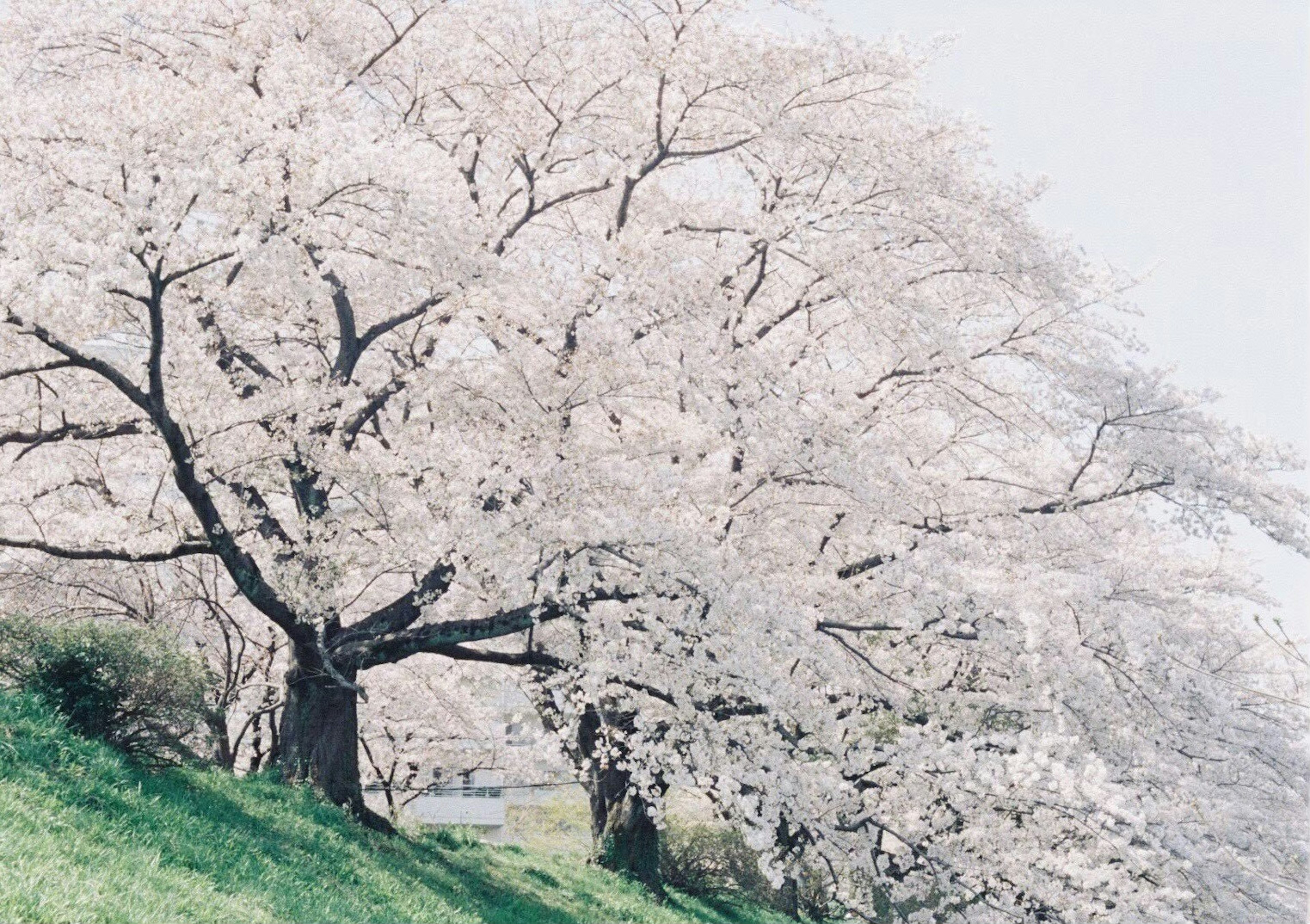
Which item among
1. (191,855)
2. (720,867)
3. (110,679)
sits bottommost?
(191,855)

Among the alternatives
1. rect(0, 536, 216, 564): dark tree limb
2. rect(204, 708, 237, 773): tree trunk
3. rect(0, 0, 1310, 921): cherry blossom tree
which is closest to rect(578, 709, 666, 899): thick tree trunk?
rect(0, 0, 1310, 921): cherry blossom tree

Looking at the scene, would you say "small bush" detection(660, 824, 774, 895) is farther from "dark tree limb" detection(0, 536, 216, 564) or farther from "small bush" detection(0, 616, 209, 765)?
"small bush" detection(0, 616, 209, 765)

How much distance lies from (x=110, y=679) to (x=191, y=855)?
2189mm

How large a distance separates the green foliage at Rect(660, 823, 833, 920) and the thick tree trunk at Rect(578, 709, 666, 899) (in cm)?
320

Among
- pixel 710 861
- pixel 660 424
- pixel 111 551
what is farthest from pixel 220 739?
pixel 710 861

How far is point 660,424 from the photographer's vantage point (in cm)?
1406

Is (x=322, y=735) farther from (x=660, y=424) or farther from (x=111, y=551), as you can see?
(x=660, y=424)

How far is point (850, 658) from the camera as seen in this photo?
44.0 feet

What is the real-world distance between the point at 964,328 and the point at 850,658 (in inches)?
177

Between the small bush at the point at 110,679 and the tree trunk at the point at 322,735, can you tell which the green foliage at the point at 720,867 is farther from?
the small bush at the point at 110,679

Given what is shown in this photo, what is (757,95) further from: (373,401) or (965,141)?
(373,401)

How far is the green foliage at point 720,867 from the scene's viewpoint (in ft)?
75.6

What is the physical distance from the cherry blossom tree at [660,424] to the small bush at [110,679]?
66.2 inches

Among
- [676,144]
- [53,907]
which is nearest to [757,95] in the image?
[676,144]
